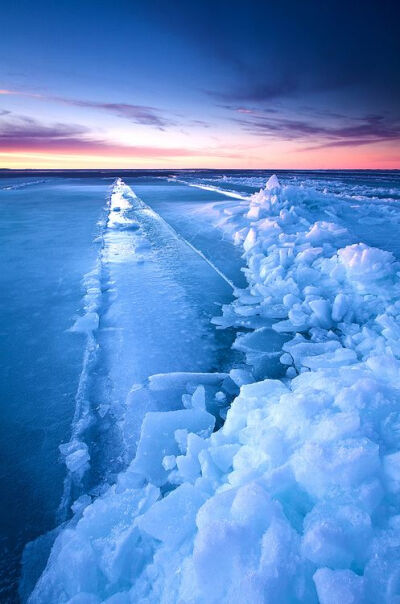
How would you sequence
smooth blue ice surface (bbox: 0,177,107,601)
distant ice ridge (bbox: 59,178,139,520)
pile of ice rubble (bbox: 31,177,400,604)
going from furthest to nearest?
distant ice ridge (bbox: 59,178,139,520) → smooth blue ice surface (bbox: 0,177,107,601) → pile of ice rubble (bbox: 31,177,400,604)

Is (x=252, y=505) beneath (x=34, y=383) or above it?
above

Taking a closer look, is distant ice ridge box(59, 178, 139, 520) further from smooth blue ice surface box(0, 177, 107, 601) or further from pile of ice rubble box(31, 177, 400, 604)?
pile of ice rubble box(31, 177, 400, 604)

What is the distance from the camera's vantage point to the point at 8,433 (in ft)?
5.63

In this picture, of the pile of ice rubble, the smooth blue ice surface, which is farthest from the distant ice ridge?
the pile of ice rubble

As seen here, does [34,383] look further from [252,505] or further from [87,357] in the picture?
[252,505]

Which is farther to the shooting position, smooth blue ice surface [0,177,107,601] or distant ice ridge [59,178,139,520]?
distant ice ridge [59,178,139,520]

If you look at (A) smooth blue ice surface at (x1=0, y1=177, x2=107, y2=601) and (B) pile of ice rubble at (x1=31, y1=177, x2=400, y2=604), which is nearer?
(B) pile of ice rubble at (x1=31, y1=177, x2=400, y2=604)

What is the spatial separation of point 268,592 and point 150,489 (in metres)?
0.63

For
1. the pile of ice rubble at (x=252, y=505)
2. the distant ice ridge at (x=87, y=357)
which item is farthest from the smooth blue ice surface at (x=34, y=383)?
the pile of ice rubble at (x=252, y=505)

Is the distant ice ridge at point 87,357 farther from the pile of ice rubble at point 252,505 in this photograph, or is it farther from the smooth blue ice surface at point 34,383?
the pile of ice rubble at point 252,505

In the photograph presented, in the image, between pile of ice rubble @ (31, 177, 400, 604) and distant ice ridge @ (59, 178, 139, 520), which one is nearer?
pile of ice rubble @ (31, 177, 400, 604)

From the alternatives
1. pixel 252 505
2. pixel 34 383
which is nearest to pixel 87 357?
pixel 34 383

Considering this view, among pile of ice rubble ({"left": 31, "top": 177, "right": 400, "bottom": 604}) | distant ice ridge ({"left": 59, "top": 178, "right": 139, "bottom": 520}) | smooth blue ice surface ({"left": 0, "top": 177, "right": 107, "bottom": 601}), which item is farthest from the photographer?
distant ice ridge ({"left": 59, "top": 178, "right": 139, "bottom": 520})

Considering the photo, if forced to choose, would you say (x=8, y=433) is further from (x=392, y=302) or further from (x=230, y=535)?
(x=392, y=302)
